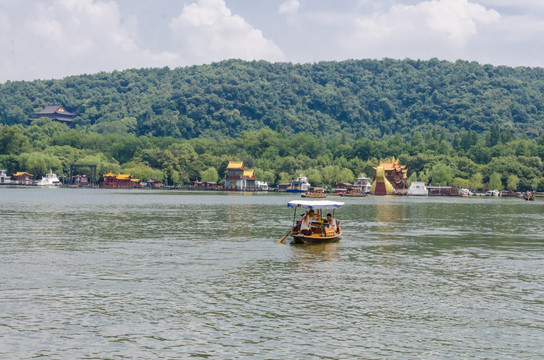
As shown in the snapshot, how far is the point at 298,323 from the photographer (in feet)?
97.1

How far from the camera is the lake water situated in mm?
26375

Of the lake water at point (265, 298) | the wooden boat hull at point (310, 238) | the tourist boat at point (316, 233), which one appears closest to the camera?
the lake water at point (265, 298)

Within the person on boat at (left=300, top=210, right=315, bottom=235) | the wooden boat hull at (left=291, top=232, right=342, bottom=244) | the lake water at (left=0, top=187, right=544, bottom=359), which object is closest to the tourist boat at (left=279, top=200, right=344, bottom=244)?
the wooden boat hull at (left=291, top=232, right=342, bottom=244)

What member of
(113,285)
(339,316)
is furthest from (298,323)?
(113,285)

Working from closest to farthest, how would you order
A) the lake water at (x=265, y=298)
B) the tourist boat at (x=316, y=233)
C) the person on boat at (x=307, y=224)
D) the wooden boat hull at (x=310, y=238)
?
the lake water at (x=265, y=298)
the wooden boat hull at (x=310, y=238)
the tourist boat at (x=316, y=233)
the person on boat at (x=307, y=224)

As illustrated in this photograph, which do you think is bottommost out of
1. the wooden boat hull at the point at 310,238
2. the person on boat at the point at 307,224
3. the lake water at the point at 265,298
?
the lake water at the point at 265,298

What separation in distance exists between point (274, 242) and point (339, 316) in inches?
1147

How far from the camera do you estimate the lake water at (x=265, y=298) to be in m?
26.4

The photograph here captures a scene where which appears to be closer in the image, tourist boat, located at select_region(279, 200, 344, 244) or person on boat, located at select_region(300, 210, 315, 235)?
tourist boat, located at select_region(279, 200, 344, 244)

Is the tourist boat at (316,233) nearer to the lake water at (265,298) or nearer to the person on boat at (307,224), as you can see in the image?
the person on boat at (307,224)

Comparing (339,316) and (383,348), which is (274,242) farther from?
(383,348)

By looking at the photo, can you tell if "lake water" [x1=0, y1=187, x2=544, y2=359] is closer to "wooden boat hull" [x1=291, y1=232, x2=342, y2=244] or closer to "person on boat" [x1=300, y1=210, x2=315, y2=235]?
"wooden boat hull" [x1=291, y1=232, x2=342, y2=244]

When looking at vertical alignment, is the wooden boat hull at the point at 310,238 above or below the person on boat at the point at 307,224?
below

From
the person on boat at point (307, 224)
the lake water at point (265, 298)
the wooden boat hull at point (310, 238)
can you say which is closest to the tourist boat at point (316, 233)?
the wooden boat hull at point (310, 238)
